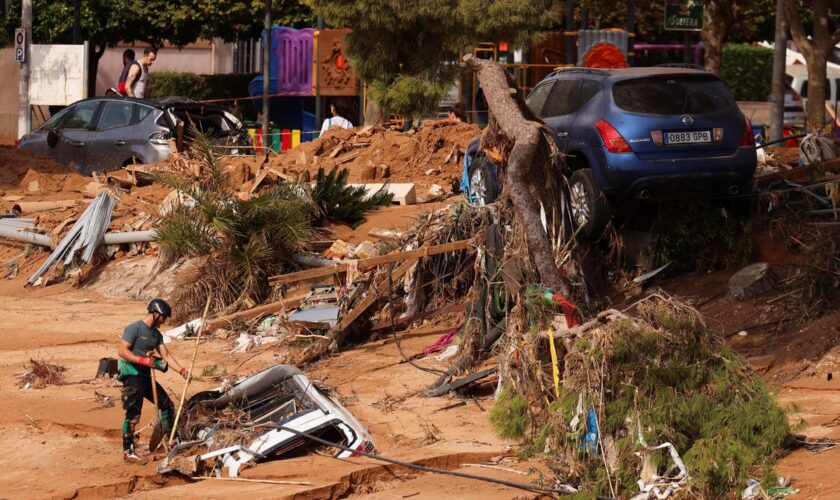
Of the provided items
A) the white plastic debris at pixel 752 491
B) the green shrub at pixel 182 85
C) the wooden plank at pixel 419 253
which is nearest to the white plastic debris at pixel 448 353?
the wooden plank at pixel 419 253

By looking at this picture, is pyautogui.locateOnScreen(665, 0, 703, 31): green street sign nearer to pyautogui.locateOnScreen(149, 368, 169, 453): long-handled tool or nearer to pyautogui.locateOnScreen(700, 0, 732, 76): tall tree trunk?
pyautogui.locateOnScreen(700, 0, 732, 76): tall tree trunk

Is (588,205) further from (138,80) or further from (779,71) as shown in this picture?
(138,80)

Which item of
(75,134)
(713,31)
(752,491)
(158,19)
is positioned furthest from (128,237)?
(158,19)

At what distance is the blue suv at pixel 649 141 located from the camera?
13469mm

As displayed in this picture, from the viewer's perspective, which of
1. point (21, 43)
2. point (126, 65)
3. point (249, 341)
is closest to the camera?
→ point (249, 341)

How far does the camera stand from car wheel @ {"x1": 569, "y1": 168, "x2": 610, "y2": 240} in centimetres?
1363

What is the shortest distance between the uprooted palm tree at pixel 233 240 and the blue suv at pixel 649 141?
3.76m

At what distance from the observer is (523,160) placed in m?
11.8

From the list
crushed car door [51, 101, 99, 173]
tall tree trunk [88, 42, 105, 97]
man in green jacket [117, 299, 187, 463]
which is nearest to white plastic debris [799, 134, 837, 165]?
man in green jacket [117, 299, 187, 463]

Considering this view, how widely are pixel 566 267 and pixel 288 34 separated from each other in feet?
64.3

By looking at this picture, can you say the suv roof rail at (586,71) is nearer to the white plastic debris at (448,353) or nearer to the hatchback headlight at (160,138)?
the white plastic debris at (448,353)

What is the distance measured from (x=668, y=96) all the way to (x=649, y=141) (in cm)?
62

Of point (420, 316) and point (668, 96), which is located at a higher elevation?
point (668, 96)

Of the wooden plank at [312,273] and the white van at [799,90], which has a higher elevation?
the white van at [799,90]
